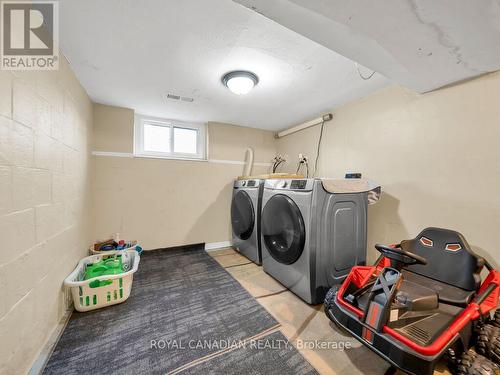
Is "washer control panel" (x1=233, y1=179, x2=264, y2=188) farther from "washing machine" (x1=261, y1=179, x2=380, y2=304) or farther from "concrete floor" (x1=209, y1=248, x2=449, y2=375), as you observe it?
"concrete floor" (x1=209, y1=248, x2=449, y2=375)

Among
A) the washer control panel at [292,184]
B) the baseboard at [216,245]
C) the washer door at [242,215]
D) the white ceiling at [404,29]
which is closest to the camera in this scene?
the white ceiling at [404,29]

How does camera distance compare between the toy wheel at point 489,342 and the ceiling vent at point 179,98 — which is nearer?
the toy wheel at point 489,342

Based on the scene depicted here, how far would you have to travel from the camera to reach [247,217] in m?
2.30

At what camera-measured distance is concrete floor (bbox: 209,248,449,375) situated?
3.25 ft

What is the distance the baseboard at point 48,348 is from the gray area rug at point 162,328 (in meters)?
0.02

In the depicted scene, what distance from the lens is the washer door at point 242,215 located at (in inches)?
88.5

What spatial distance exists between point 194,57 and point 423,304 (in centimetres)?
210

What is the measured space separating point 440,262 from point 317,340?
95 centimetres

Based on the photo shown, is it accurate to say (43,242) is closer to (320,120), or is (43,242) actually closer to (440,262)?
(440,262)

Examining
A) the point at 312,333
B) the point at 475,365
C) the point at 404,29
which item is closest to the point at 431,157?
the point at 404,29

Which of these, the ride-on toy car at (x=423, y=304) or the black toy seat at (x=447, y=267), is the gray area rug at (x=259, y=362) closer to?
the ride-on toy car at (x=423, y=304)

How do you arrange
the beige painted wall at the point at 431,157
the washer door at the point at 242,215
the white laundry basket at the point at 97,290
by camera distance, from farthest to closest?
1. the washer door at the point at 242,215
2. the white laundry basket at the point at 97,290
3. the beige painted wall at the point at 431,157

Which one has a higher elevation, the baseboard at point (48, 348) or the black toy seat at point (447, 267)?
the black toy seat at point (447, 267)

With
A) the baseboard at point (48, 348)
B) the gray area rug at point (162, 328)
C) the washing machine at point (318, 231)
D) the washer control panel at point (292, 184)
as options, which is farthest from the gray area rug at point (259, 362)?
the washer control panel at point (292, 184)
